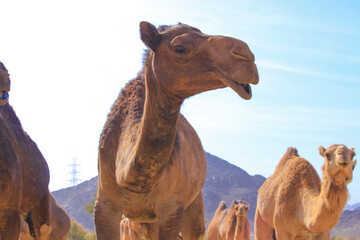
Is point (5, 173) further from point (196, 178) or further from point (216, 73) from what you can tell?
point (216, 73)

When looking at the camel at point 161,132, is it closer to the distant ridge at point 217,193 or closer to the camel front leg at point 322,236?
the camel front leg at point 322,236

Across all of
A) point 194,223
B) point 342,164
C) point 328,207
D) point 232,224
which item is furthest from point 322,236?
point 232,224

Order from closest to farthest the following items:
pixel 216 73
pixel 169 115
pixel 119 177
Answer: pixel 216 73 → pixel 169 115 → pixel 119 177

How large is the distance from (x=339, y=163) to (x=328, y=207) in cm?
86

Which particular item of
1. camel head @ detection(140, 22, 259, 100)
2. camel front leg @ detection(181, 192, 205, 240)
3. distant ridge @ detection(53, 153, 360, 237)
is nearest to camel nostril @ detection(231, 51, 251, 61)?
camel head @ detection(140, 22, 259, 100)

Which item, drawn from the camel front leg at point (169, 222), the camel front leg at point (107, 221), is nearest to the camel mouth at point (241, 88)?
the camel front leg at point (169, 222)

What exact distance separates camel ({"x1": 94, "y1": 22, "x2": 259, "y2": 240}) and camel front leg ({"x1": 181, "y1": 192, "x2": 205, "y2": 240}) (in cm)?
43

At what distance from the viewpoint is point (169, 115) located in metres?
4.11

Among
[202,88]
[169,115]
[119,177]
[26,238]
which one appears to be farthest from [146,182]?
[26,238]

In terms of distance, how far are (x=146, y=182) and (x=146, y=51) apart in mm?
1048

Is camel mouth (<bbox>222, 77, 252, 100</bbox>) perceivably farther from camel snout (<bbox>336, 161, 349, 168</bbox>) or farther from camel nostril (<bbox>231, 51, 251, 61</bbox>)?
camel snout (<bbox>336, 161, 349, 168</bbox>)

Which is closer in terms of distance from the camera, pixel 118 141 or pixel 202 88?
pixel 202 88

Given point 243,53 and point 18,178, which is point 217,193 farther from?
point 243,53

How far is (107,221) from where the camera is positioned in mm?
4871
